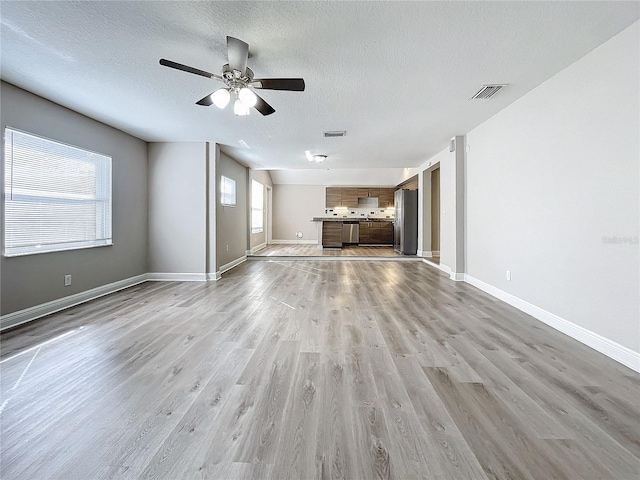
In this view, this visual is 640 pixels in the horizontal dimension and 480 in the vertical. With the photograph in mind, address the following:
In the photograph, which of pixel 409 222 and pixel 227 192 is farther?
pixel 409 222

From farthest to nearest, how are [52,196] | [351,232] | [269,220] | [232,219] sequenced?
[269,220] < [351,232] < [232,219] < [52,196]

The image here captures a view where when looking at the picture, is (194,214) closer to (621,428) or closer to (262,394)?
(262,394)

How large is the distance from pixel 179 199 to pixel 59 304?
229 centimetres

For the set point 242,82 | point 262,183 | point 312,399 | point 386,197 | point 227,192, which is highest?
point 262,183

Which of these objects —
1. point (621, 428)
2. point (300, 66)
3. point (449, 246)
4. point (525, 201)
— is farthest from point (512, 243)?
point (300, 66)

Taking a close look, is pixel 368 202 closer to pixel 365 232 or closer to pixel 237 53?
pixel 365 232

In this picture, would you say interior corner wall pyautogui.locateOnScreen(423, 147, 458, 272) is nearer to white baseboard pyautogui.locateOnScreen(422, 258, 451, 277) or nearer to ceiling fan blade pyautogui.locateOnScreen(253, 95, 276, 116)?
white baseboard pyautogui.locateOnScreen(422, 258, 451, 277)

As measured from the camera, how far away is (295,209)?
11914mm

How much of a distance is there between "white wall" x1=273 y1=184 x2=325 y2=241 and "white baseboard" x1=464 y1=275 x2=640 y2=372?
332 inches

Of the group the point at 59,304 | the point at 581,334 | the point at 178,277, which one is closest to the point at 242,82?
the point at 59,304

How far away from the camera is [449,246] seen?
5.77m

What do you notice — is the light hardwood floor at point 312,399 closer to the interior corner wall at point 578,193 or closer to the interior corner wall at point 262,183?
the interior corner wall at point 578,193

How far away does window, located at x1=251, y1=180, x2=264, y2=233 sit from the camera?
962 centimetres

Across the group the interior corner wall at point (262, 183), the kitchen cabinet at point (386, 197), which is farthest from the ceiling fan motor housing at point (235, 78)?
the kitchen cabinet at point (386, 197)
